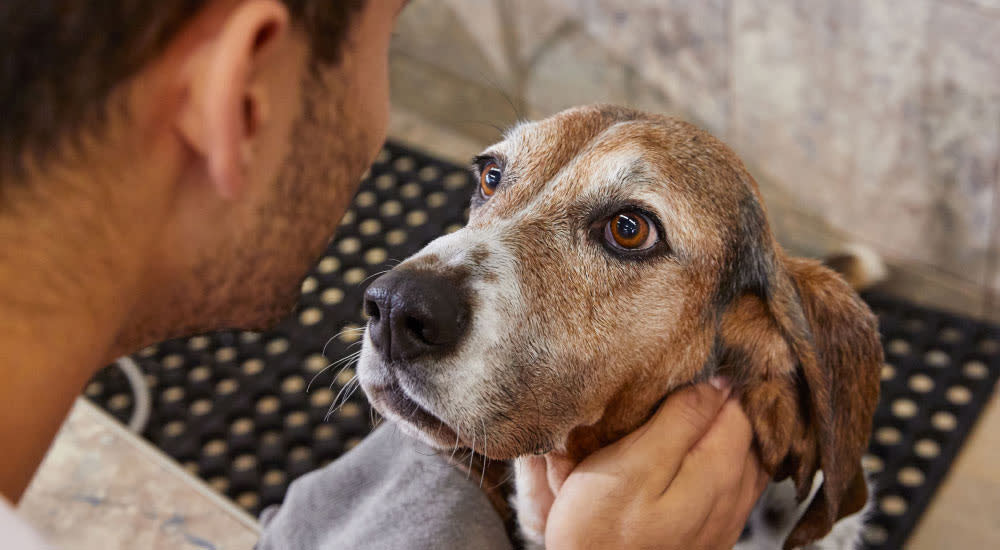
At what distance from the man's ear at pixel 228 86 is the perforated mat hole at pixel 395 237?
249cm

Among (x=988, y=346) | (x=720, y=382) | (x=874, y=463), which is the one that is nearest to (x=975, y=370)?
(x=988, y=346)

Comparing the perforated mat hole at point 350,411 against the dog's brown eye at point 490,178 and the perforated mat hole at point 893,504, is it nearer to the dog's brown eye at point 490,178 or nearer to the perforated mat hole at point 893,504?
the dog's brown eye at point 490,178

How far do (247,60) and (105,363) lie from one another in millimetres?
573

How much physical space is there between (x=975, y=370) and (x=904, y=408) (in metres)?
0.31

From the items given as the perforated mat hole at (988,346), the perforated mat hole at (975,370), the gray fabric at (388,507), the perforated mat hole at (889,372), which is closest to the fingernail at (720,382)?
the gray fabric at (388,507)

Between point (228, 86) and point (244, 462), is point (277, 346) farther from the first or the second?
point (228, 86)

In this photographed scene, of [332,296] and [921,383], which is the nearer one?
[921,383]

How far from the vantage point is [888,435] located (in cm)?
319

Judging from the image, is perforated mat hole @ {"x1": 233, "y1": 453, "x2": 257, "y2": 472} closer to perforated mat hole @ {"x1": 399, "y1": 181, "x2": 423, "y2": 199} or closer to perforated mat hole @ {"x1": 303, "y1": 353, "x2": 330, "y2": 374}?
perforated mat hole @ {"x1": 303, "y1": 353, "x2": 330, "y2": 374}

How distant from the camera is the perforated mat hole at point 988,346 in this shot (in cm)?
345

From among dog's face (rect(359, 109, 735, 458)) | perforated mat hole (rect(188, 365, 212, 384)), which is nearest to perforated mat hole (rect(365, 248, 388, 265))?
perforated mat hole (rect(188, 365, 212, 384))

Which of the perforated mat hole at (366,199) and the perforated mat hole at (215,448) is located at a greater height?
the perforated mat hole at (366,199)

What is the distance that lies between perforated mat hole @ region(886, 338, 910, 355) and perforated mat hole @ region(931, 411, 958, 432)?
25 centimetres

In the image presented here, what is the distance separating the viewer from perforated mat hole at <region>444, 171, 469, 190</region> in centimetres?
404
